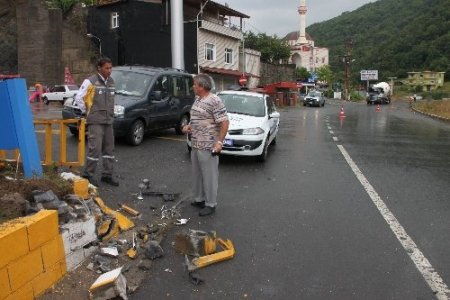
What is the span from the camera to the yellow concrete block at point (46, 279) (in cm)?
375

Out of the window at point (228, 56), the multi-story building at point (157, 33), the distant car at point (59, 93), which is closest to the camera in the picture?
the distant car at point (59, 93)

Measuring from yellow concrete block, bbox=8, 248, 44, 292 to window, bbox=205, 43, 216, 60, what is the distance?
121 feet

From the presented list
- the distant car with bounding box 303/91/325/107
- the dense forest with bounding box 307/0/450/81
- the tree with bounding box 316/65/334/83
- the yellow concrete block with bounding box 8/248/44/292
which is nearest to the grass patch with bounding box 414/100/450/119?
the distant car with bounding box 303/91/325/107

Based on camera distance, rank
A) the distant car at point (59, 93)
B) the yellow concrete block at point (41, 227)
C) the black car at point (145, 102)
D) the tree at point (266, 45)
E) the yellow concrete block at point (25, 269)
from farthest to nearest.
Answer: the tree at point (266, 45)
the distant car at point (59, 93)
the black car at point (145, 102)
the yellow concrete block at point (41, 227)
the yellow concrete block at point (25, 269)

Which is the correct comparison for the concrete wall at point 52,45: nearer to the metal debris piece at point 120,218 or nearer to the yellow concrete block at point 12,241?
the metal debris piece at point 120,218

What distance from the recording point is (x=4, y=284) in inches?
134

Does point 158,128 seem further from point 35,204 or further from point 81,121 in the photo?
point 35,204

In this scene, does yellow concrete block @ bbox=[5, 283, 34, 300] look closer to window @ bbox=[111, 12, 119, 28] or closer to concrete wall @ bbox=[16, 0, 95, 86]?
window @ bbox=[111, 12, 119, 28]

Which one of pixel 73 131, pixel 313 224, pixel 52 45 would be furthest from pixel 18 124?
pixel 52 45

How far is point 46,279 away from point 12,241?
55 cm

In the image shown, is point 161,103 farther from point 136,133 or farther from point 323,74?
point 323,74

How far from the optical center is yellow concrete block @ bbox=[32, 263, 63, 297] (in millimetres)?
3746

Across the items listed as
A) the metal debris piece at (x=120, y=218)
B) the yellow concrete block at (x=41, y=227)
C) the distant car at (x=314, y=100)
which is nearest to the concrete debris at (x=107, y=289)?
the yellow concrete block at (x=41, y=227)

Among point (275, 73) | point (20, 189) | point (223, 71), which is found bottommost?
point (20, 189)
